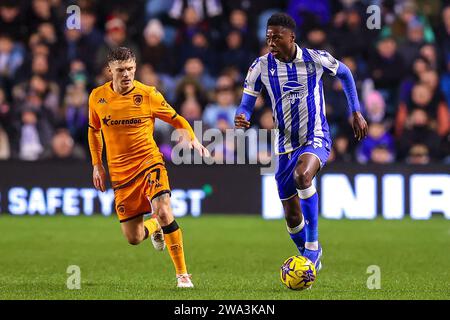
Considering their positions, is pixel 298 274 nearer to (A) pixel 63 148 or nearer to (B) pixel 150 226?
(B) pixel 150 226

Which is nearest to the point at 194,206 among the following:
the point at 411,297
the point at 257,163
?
the point at 257,163

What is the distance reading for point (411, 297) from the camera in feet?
27.5

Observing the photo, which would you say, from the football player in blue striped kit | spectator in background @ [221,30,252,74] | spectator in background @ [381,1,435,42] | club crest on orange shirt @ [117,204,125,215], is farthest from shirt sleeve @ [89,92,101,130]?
spectator in background @ [381,1,435,42]

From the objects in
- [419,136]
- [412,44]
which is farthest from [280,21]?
[412,44]

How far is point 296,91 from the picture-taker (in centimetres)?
927

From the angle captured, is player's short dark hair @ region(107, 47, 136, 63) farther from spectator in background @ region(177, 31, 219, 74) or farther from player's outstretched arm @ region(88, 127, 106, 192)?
spectator in background @ region(177, 31, 219, 74)

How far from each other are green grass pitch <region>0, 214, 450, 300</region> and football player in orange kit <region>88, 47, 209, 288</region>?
23.0 inches

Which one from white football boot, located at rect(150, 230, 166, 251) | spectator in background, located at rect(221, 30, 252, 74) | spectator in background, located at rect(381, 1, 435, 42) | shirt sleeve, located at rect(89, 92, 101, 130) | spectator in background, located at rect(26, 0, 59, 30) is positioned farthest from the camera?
spectator in background, located at rect(26, 0, 59, 30)

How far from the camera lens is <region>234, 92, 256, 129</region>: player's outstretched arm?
351 inches

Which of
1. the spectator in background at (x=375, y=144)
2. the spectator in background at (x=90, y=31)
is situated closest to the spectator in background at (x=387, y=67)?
the spectator in background at (x=375, y=144)

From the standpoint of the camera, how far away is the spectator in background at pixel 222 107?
15999mm

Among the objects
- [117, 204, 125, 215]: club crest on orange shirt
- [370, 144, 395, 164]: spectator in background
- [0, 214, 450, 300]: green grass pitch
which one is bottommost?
[0, 214, 450, 300]: green grass pitch

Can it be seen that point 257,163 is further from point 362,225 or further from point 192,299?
point 192,299
